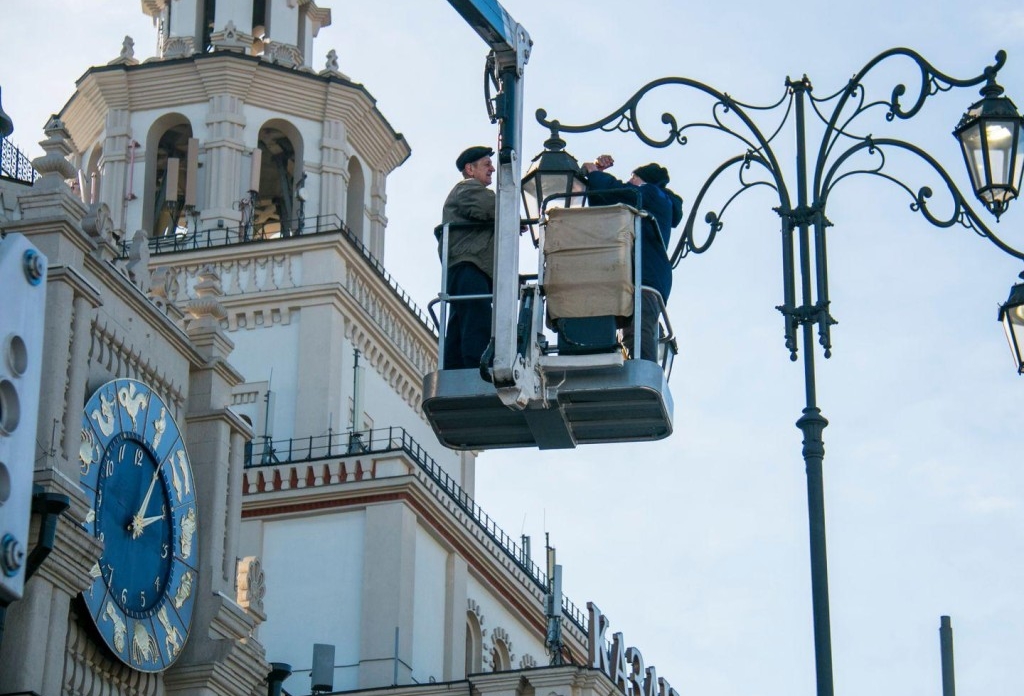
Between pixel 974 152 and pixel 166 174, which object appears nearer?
pixel 974 152

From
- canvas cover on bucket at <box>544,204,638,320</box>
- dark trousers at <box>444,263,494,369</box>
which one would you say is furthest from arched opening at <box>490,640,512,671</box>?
canvas cover on bucket at <box>544,204,638,320</box>

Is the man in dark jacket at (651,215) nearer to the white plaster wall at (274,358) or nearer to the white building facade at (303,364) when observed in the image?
the white building facade at (303,364)

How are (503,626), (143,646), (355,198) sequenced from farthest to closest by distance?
(355,198), (503,626), (143,646)

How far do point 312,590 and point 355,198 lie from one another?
31.5 ft

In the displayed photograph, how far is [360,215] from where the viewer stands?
48219 millimetres

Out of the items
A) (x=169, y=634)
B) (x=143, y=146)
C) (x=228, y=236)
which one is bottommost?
(x=169, y=634)

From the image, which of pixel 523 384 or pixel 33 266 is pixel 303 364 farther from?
pixel 523 384

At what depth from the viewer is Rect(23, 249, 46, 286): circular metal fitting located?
1777cm

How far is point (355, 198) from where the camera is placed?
48.4 metres

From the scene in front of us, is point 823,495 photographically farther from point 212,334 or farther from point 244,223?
point 244,223

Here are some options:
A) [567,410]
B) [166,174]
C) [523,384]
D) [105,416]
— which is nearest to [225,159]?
[166,174]

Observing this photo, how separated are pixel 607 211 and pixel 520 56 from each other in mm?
1810

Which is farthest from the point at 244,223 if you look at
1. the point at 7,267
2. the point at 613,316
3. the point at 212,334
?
the point at 613,316

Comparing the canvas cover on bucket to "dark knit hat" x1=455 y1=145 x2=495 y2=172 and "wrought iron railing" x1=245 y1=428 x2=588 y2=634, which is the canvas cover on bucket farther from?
"wrought iron railing" x1=245 y1=428 x2=588 y2=634
